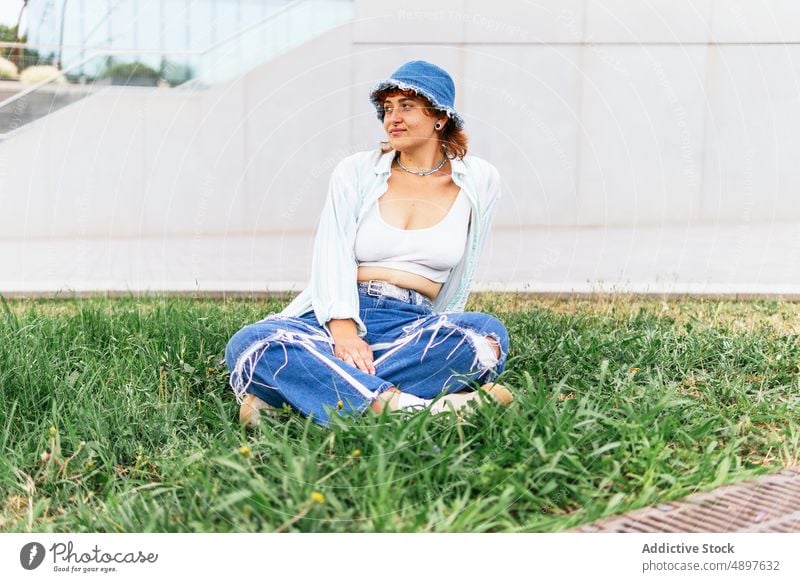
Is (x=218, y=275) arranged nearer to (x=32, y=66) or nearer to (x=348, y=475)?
(x=32, y=66)

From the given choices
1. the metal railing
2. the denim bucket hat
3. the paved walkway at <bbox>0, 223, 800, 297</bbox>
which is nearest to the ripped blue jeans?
the denim bucket hat

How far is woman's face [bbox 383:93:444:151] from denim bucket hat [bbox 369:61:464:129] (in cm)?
4

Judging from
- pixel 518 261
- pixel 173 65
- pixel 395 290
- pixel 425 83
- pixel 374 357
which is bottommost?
pixel 518 261

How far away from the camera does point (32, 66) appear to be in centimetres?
598

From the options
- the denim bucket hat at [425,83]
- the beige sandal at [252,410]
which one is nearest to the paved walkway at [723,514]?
the beige sandal at [252,410]

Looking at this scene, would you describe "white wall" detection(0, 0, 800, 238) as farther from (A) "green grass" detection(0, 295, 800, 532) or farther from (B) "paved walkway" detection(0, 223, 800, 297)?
(A) "green grass" detection(0, 295, 800, 532)

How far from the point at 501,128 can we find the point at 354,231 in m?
4.18

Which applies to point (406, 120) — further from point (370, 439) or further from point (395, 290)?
point (370, 439)

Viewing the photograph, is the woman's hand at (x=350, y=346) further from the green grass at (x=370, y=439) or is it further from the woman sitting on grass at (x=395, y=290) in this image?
the green grass at (x=370, y=439)

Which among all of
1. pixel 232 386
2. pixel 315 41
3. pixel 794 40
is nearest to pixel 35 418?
pixel 232 386

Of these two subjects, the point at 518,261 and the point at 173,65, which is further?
the point at 173,65

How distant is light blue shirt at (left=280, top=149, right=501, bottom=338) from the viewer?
9.48ft

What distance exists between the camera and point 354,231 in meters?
2.98

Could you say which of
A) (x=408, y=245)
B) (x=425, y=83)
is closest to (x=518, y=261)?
(x=408, y=245)
